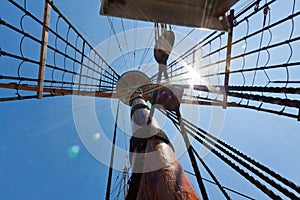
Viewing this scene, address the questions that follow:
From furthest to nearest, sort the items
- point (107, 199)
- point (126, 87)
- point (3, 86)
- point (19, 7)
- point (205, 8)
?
point (126, 87) → point (3, 86) → point (19, 7) → point (205, 8) → point (107, 199)

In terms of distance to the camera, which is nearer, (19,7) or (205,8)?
(205,8)

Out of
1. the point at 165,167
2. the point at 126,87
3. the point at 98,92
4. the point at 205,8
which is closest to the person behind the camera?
the point at 165,167

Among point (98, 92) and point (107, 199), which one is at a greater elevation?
point (98, 92)

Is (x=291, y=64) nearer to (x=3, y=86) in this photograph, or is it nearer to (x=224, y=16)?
(x=224, y=16)

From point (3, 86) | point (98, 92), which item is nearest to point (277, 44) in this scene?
point (3, 86)

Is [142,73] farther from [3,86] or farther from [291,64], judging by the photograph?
[291,64]

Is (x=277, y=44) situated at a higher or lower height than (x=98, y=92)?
higher

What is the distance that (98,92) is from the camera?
7.52 metres

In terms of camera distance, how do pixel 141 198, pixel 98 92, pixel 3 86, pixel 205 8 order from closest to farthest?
pixel 141 198 → pixel 205 8 → pixel 3 86 → pixel 98 92

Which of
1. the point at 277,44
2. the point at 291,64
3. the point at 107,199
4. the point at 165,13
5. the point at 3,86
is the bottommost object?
the point at 107,199

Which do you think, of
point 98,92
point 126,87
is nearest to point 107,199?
point 126,87

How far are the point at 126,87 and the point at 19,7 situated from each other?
118 inches

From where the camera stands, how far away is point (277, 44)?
2.96m

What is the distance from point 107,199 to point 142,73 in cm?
415
